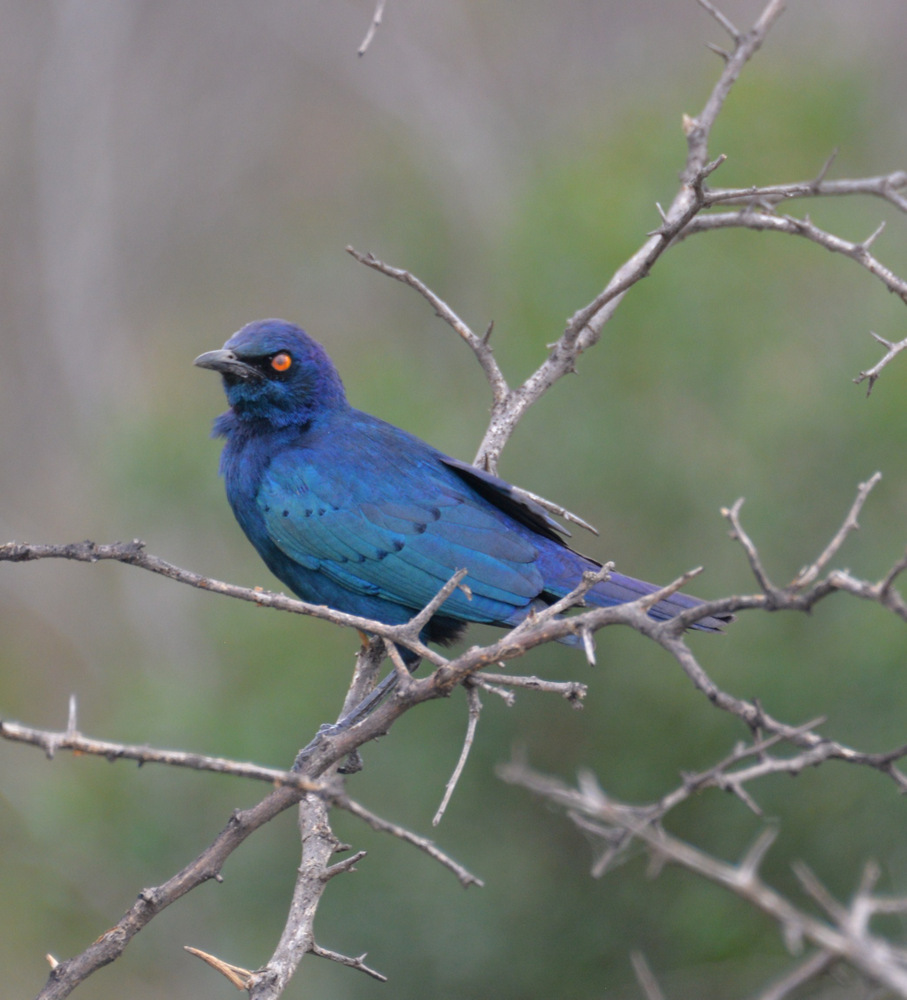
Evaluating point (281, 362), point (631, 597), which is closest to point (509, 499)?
point (631, 597)

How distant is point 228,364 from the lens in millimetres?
4887

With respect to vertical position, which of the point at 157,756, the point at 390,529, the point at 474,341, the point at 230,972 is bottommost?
the point at 230,972

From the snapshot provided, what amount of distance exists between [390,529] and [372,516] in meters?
0.10

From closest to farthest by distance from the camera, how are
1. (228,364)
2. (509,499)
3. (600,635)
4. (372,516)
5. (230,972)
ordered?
(230,972), (509,499), (372,516), (228,364), (600,635)

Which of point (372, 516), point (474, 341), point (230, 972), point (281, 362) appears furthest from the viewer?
point (281, 362)

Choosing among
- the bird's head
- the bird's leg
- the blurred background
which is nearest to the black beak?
the bird's head

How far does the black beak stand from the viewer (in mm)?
4840

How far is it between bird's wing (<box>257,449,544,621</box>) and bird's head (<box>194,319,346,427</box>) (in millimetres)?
294

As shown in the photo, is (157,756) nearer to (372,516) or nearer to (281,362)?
(372,516)

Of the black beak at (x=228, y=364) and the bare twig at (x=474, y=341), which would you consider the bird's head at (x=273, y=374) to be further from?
the bare twig at (x=474, y=341)

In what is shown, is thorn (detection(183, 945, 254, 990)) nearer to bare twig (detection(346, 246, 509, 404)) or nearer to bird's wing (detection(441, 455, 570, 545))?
bird's wing (detection(441, 455, 570, 545))

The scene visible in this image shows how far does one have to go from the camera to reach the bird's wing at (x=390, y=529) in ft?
15.2

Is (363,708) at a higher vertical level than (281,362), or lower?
lower

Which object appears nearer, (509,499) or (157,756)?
(157,756)
